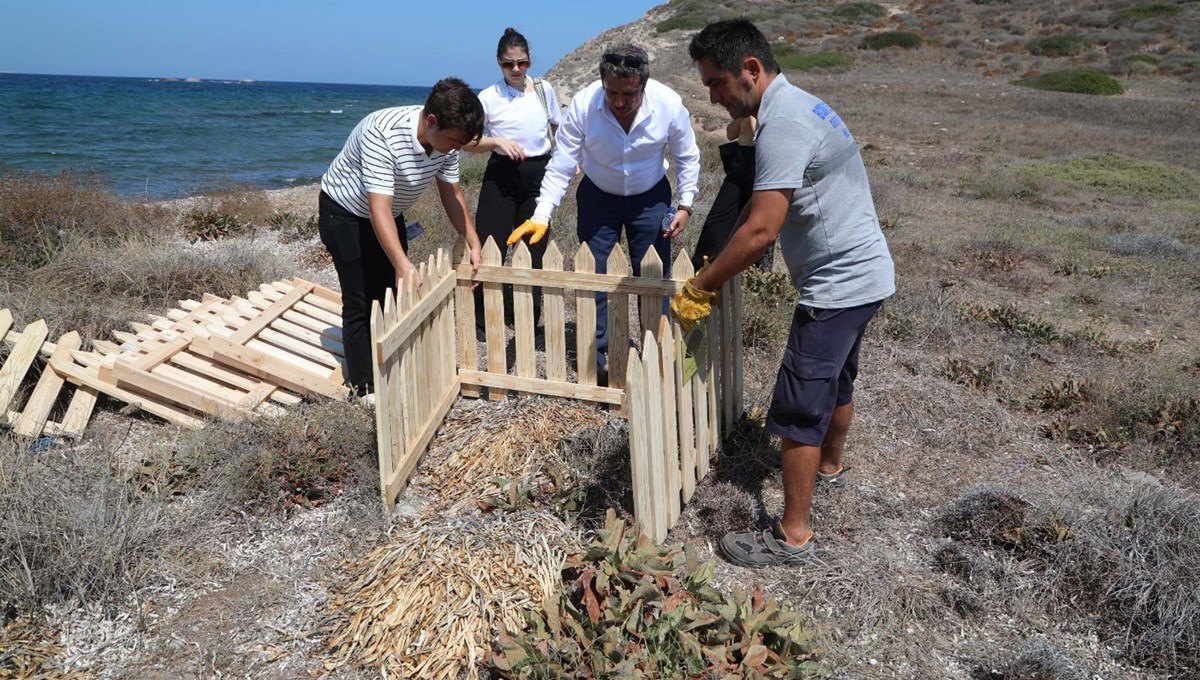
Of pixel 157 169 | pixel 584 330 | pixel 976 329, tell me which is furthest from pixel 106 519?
pixel 157 169

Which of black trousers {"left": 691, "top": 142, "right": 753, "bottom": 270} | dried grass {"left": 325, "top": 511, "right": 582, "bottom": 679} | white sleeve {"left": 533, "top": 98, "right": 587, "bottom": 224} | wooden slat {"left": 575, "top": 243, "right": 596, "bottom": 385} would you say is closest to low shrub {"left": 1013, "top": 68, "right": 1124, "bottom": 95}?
black trousers {"left": 691, "top": 142, "right": 753, "bottom": 270}

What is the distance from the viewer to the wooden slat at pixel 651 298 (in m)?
3.93

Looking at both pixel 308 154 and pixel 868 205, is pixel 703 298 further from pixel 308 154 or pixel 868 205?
pixel 308 154

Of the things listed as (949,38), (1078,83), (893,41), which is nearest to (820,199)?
(1078,83)

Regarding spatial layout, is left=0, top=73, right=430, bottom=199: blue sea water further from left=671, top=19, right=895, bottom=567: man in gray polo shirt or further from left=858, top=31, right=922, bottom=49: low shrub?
left=858, top=31, right=922, bottom=49: low shrub

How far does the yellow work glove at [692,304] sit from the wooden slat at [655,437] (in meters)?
0.24

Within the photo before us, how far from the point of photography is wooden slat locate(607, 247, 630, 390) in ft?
13.3

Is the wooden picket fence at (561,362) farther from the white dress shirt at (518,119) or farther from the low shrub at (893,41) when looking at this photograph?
the low shrub at (893,41)

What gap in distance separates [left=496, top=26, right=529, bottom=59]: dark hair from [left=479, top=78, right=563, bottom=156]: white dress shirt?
0.23 m

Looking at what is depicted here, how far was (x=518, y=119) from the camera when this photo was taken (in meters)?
5.01

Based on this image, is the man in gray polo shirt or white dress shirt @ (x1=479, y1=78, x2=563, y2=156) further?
white dress shirt @ (x1=479, y1=78, x2=563, y2=156)

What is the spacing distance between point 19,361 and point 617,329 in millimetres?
3183

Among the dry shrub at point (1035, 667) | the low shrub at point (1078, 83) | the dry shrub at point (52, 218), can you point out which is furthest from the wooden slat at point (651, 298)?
the low shrub at point (1078, 83)

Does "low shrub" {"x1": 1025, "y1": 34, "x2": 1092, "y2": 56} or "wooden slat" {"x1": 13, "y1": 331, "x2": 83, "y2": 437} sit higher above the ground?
"low shrub" {"x1": 1025, "y1": 34, "x2": 1092, "y2": 56}
